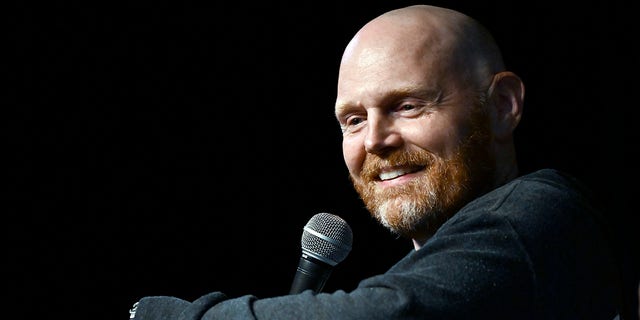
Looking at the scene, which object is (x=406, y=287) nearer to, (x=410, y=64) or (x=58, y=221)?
(x=410, y=64)

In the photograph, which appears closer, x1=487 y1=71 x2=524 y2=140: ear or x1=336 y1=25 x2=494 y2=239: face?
x1=336 y1=25 x2=494 y2=239: face

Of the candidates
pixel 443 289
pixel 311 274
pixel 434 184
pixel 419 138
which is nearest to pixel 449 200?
pixel 434 184

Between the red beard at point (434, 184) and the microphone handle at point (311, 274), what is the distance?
20cm

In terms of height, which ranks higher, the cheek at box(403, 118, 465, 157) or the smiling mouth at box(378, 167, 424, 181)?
the cheek at box(403, 118, 465, 157)

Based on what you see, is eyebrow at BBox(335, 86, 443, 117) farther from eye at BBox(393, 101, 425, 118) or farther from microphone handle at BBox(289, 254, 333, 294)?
microphone handle at BBox(289, 254, 333, 294)

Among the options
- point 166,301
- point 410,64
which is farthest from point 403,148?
point 166,301

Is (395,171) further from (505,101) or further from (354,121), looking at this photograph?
(505,101)

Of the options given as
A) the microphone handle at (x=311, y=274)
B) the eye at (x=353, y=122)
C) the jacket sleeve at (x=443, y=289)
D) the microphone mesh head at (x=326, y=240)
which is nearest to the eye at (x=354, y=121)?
the eye at (x=353, y=122)

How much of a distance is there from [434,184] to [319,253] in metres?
0.31

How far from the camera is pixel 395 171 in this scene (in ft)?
Answer: 5.80

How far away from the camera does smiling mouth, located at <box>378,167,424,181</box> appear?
1753 mm

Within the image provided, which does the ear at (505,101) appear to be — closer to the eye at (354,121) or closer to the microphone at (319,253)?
the eye at (354,121)

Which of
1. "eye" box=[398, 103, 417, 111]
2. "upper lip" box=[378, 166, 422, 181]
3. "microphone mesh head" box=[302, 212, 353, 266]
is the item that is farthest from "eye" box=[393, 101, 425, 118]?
"microphone mesh head" box=[302, 212, 353, 266]

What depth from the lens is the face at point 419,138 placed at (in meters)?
1.73
